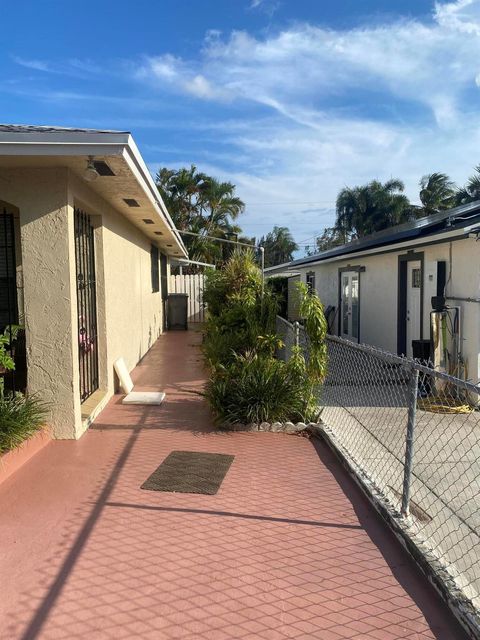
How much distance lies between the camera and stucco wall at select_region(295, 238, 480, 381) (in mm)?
7570

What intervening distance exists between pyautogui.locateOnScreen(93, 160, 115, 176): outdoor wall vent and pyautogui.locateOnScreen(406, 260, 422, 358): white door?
256 inches

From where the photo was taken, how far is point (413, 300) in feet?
33.4

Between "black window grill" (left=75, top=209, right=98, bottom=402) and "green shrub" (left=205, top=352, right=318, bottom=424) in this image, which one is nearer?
"green shrub" (left=205, top=352, right=318, bottom=424)

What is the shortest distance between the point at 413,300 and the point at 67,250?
727 centimetres

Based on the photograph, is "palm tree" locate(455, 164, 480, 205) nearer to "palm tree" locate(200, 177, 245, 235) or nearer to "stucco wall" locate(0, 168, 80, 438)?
"palm tree" locate(200, 177, 245, 235)

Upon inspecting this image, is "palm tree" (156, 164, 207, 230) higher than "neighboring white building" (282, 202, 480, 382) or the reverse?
higher

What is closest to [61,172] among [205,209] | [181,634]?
[181,634]

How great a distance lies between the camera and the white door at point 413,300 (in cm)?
992

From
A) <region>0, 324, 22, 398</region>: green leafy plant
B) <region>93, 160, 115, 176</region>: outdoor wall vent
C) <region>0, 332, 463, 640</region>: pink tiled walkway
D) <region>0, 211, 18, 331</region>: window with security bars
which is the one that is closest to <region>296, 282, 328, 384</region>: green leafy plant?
<region>0, 332, 463, 640</region>: pink tiled walkway

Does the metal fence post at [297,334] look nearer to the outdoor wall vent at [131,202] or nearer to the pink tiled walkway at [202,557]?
the pink tiled walkway at [202,557]

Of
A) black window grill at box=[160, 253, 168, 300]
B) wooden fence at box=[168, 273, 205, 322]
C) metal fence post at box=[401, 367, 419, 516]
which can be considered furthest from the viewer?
wooden fence at box=[168, 273, 205, 322]

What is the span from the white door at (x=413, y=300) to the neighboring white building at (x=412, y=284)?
2 cm

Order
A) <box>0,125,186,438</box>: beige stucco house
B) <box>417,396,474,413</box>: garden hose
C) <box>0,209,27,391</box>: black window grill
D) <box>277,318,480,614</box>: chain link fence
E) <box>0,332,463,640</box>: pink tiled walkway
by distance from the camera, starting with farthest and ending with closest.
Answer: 1. <box>417,396,474,413</box>: garden hose
2. <box>0,209,27,391</box>: black window grill
3. <box>0,125,186,438</box>: beige stucco house
4. <box>277,318,480,614</box>: chain link fence
5. <box>0,332,463,640</box>: pink tiled walkway

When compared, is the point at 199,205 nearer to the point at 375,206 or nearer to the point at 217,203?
the point at 217,203
